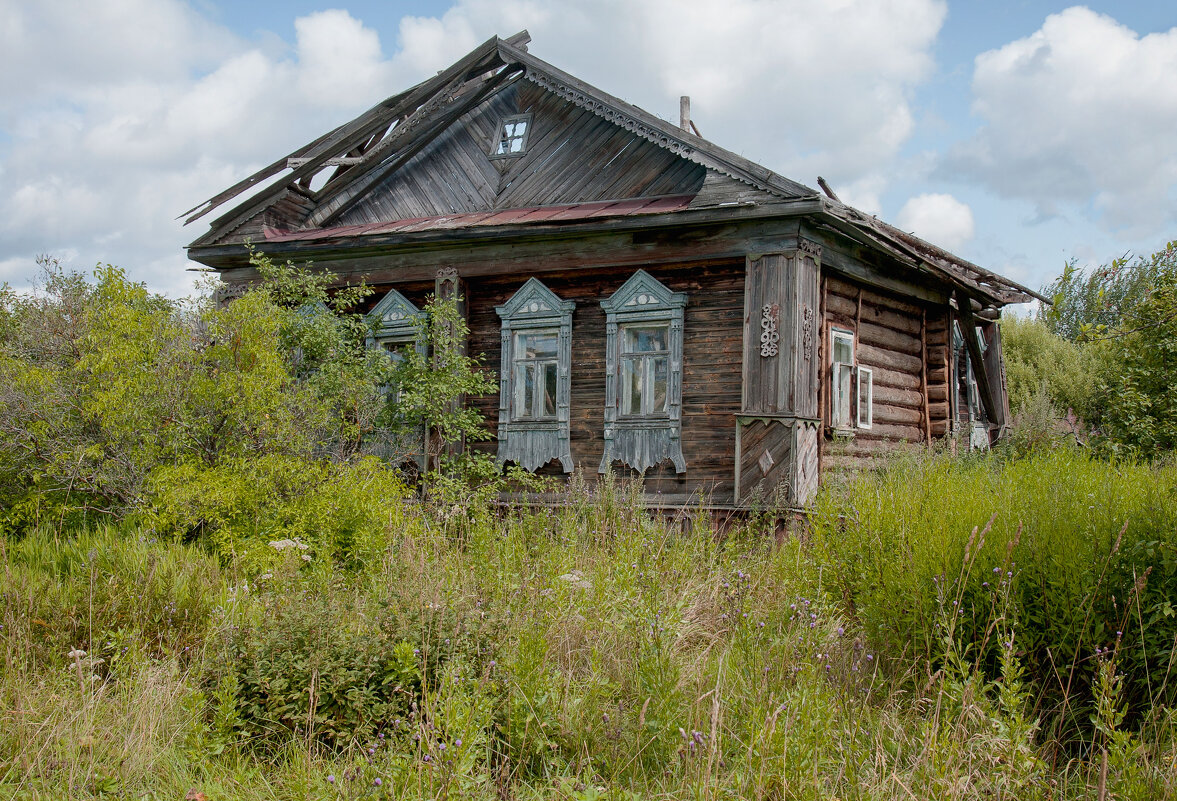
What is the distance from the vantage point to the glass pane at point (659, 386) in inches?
418

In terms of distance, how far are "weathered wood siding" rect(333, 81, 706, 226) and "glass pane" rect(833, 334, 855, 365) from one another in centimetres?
248

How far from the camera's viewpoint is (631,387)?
1076 centimetres

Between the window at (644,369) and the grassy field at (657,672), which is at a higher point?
the window at (644,369)

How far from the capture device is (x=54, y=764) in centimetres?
400

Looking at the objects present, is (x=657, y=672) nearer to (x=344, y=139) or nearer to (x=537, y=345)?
(x=537, y=345)

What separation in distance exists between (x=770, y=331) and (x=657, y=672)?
6368 mm

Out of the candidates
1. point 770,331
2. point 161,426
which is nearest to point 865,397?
point 770,331

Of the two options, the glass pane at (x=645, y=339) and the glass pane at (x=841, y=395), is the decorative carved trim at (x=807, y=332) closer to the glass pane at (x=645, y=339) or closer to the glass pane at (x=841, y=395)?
the glass pane at (x=841, y=395)

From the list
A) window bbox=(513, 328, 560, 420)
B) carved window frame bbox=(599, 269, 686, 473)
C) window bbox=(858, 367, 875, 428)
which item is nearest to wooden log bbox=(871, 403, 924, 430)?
window bbox=(858, 367, 875, 428)

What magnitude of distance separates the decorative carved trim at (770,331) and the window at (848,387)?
1.49 m

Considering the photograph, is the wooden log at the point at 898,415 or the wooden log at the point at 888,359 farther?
the wooden log at the point at 898,415

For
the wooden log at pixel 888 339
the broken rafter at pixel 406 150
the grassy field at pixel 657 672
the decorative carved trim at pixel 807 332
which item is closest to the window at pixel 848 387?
the wooden log at pixel 888 339

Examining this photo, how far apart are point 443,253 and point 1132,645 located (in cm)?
902

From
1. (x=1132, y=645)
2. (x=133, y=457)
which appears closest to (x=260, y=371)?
(x=133, y=457)
